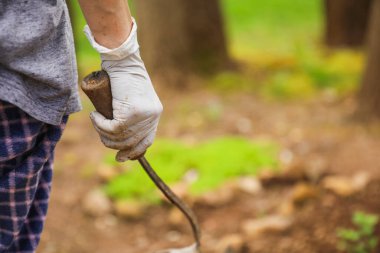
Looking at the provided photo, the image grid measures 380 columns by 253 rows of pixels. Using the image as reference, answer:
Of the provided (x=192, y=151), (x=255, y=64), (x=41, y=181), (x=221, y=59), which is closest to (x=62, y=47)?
(x=41, y=181)

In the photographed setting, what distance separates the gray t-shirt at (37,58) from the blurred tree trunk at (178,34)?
4035 mm

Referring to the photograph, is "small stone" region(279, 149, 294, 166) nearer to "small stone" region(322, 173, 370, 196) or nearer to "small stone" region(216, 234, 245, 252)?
"small stone" region(322, 173, 370, 196)

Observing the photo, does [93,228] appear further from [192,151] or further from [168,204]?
[192,151]

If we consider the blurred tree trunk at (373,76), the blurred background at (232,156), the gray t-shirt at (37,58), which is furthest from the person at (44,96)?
the blurred tree trunk at (373,76)

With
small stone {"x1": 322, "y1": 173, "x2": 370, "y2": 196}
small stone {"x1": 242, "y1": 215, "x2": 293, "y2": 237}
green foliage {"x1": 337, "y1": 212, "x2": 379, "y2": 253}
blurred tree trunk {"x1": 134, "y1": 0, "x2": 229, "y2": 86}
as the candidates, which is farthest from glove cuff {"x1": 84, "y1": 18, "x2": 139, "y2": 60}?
blurred tree trunk {"x1": 134, "y1": 0, "x2": 229, "y2": 86}

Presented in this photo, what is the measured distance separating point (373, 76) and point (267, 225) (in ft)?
5.42

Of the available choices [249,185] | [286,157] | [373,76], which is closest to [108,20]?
[249,185]

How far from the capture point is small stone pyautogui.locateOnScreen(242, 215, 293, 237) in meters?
3.46

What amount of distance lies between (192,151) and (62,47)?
2768 millimetres

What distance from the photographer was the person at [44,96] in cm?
158

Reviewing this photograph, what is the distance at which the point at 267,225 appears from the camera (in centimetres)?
348

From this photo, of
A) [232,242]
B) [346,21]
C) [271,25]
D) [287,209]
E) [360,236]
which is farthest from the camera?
[271,25]

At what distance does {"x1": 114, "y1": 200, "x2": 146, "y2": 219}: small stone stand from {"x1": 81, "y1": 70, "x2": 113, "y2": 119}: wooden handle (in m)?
2.11

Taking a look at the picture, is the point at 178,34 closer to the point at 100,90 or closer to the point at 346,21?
the point at 346,21
